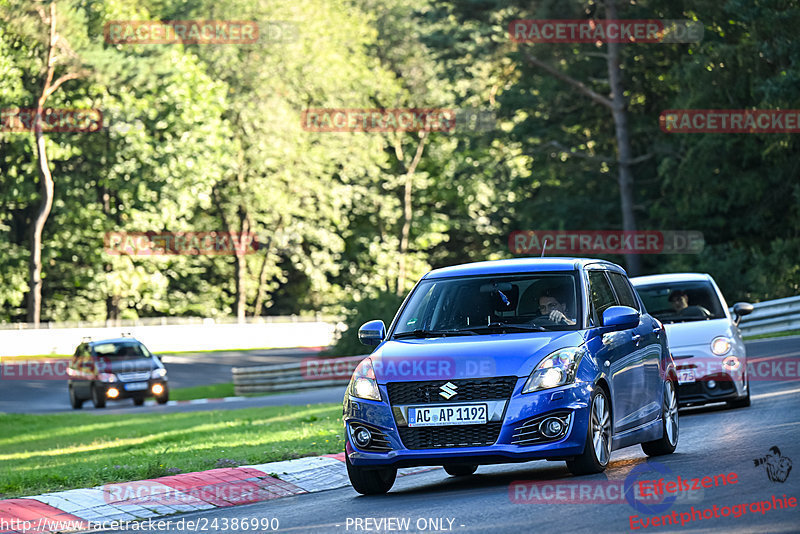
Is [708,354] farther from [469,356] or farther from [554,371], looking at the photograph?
[469,356]

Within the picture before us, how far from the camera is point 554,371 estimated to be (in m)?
9.77

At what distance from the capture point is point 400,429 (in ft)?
32.2

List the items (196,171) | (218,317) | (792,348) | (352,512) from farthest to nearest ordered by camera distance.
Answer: (218,317) < (196,171) < (792,348) < (352,512)

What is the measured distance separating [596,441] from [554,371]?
0.75 m

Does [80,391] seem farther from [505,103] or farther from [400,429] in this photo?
[400,429]

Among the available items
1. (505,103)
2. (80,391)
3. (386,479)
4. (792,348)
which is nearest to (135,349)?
(80,391)

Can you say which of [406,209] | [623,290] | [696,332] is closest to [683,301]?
[696,332]

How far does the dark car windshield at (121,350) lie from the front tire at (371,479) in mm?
25291

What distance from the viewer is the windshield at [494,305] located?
10.7m

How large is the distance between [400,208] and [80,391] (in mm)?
47193

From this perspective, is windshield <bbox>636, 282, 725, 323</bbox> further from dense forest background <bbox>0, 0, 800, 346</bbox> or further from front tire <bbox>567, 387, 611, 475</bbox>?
dense forest background <bbox>0, 0, 800, 346</bbox>

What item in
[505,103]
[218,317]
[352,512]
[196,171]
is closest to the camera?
[352,512]

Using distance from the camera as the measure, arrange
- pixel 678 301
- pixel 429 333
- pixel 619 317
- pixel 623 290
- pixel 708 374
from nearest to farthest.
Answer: pixel 429 333 < pixel 619 317 < pixel 623 290 < pixel 708 374 < pixel 678 301

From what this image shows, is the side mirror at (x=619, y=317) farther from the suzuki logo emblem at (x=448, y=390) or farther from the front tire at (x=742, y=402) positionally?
the front tire at (x=742, y=402)
